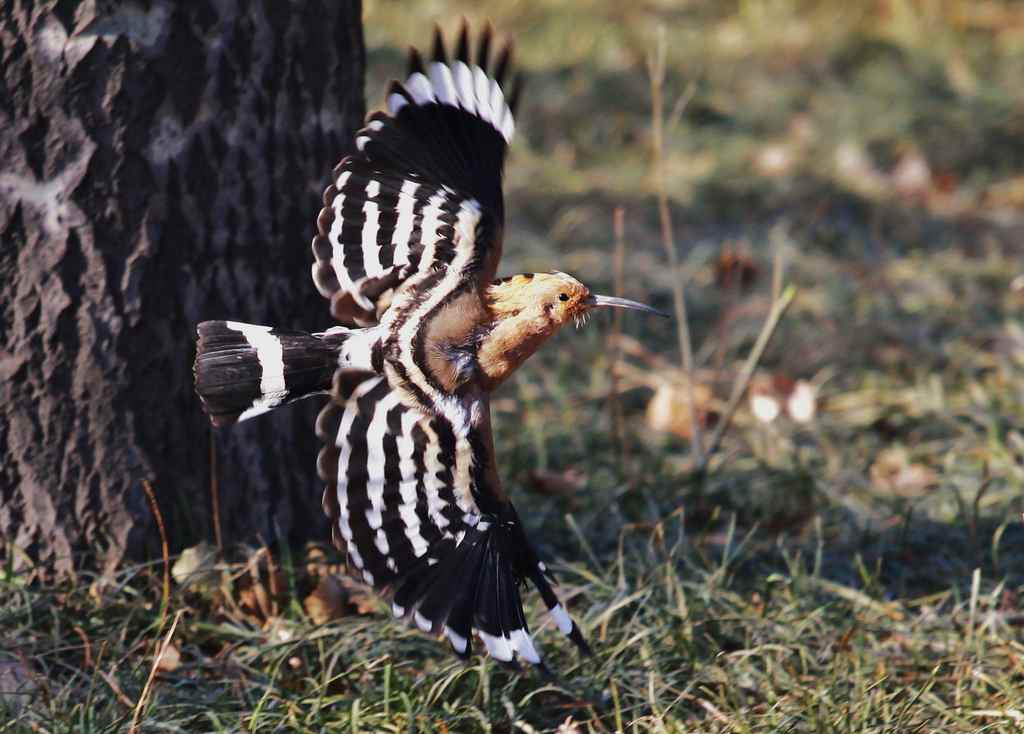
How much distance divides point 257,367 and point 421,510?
385mm

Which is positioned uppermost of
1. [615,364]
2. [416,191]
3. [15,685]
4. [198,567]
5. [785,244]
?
[416,191]

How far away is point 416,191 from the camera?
8.05 feet

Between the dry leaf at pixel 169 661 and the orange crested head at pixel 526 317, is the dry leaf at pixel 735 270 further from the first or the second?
the dry leaf at pixel 169 661

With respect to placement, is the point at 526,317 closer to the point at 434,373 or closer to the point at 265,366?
the point at 434,373

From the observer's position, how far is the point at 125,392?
258 cm

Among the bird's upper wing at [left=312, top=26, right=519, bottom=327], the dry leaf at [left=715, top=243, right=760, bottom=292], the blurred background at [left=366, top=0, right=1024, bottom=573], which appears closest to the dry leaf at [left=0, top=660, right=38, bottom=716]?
the bird's upper wing at [left=312, top=26, right=519, bottom=327]

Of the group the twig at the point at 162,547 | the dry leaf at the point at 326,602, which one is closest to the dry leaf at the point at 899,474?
the dry leaf at the point at 326,602

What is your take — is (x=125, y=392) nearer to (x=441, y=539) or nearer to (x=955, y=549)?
(x=441, y=539)

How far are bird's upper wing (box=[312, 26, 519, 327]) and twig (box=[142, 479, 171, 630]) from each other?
52 cm

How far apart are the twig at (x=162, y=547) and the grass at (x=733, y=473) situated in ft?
0.07

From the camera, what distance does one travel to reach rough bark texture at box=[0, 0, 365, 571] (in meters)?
2.44

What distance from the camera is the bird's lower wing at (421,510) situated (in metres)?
2.29

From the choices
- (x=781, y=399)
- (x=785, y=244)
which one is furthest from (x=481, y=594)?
(x=785, y=244)

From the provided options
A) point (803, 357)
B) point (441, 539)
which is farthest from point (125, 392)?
point (803, 357)
